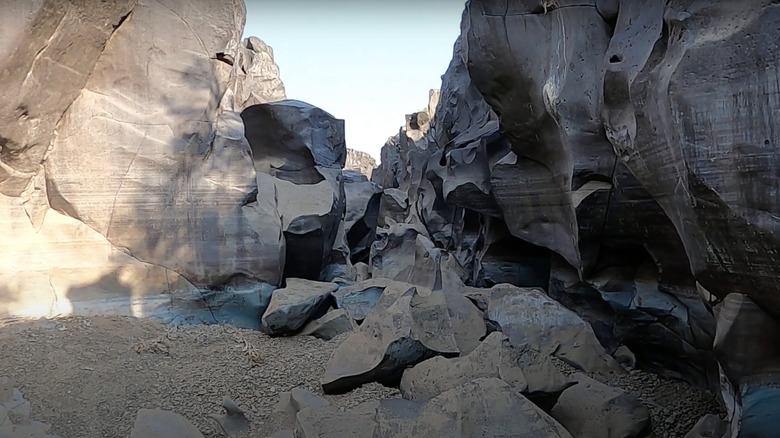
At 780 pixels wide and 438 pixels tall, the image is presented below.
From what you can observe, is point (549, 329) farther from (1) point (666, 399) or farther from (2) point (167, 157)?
(2) point (167, 157)

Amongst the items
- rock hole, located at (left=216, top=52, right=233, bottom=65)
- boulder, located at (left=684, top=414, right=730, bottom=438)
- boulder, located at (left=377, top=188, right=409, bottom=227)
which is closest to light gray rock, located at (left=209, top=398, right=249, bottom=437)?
boulder, located at (left=684, top=414, right=730, bottom=438)

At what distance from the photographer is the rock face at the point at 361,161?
2588 centimetres

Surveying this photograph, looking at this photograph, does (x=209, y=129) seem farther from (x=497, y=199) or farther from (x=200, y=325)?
(x=497, y=199)

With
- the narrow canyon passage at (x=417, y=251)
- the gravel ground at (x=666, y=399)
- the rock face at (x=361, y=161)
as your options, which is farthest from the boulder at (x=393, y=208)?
the rock face at (x=361, y=161)

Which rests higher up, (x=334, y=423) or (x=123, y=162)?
(x=123, y=162)

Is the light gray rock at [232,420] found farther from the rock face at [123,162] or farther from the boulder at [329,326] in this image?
the rock face at [123,162]

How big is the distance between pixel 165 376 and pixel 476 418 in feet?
6.90

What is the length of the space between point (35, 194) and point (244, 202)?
63.9 inches

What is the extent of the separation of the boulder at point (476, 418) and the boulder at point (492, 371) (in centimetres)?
37

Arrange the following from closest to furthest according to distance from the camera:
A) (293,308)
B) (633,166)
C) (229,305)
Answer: (633,166) < (293,308) < (229,305)

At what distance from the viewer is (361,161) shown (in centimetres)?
2619

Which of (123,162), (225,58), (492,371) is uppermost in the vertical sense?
(225,58)

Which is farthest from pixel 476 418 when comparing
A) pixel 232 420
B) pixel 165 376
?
pixel 165 376

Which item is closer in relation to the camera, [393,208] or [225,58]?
[225,58]
